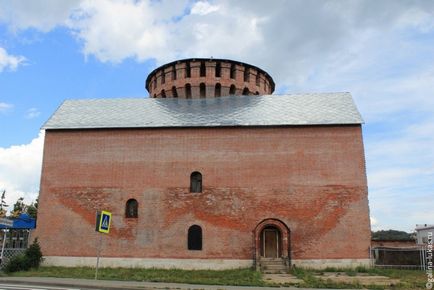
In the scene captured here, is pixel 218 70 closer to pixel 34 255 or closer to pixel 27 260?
pixel 34 255

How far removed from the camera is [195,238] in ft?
71.5

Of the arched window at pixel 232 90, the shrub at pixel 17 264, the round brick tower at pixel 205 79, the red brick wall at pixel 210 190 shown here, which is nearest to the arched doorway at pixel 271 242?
the red brick wall at pixel 210 190

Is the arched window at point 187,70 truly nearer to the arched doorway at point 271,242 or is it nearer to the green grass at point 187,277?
the arched doorway at point 271,242

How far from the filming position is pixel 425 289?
1376 cm

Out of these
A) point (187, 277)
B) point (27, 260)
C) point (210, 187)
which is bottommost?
point (187, 277)

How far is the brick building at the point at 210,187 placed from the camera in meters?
21.4

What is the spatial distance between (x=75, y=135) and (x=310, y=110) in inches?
521

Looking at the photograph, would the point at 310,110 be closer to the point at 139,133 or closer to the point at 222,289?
the point at 139,133

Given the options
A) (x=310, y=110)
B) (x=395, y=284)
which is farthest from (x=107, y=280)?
(x=310, y=110)

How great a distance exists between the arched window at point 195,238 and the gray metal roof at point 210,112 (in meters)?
5.53

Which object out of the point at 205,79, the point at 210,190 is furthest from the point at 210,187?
the point at 205,79

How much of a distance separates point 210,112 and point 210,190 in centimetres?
480

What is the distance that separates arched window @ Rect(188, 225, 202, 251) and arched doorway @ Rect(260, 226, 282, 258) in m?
3.13

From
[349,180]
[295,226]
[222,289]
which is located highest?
[349,180]
